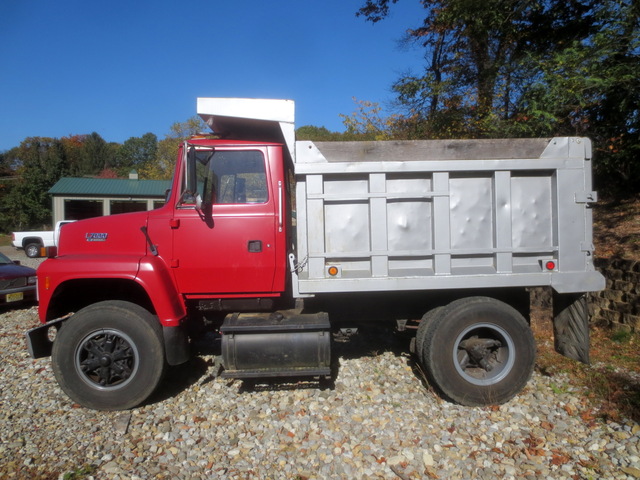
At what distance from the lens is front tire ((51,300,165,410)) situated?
422 cm

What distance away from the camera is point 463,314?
423 centimetres

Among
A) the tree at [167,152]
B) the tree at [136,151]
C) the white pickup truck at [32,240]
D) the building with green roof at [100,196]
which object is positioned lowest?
the white pickup truck at [32,240]

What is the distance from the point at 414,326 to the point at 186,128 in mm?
36674

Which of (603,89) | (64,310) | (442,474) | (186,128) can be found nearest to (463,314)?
(442,474)

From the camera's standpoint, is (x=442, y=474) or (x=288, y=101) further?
(x=288, y=101)

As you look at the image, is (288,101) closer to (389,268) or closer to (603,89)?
(389,268)

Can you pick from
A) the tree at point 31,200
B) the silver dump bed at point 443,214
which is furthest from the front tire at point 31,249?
the silver dump bed at point 443,214

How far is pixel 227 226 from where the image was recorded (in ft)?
14.4

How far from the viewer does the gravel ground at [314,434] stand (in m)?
3.35

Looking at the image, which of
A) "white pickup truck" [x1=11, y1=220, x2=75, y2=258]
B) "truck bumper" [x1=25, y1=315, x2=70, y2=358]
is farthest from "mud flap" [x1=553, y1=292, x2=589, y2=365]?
"white pickup truck" [x1=11, y1=220, x2=75, y2=258]

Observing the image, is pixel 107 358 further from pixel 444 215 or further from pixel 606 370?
pixel 606 370

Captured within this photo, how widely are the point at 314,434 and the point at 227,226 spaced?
6.63 ft

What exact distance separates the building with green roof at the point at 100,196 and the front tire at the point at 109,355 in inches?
748

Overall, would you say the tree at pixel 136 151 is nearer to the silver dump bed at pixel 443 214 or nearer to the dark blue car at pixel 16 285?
the dark blue car at pixel 16 285
